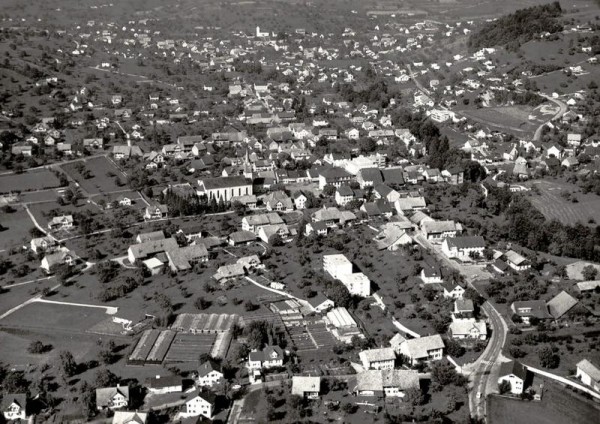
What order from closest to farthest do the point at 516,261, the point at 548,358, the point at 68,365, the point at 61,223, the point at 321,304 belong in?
1. the point at 68,365
2. the point at 548,358
3. the point at 321,304
4. the point at 516,261
5. the point at 61,223

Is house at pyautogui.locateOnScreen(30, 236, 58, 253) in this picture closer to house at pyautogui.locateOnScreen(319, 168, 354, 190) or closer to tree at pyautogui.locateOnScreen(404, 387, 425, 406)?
house at pyautogui.locateOnScreen(319, 168, 354, 190)

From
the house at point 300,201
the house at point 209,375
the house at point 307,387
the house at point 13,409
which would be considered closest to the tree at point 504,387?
the house at point 307,387

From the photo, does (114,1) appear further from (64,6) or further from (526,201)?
(526,201)

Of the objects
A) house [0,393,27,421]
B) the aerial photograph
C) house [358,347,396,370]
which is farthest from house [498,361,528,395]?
house [0,393,27,421]

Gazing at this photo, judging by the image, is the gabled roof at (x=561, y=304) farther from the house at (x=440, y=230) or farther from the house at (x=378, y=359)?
the house at (x=440, y=230)

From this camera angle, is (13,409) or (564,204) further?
(564,204)

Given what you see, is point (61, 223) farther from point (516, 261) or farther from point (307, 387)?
point (516, 261)

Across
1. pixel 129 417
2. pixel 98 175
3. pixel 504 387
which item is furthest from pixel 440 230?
pixel 98 175

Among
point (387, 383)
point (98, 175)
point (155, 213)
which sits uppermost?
point (387, 383)

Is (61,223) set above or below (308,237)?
below
